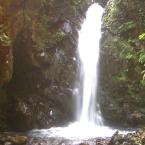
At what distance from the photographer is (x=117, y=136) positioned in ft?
32.5

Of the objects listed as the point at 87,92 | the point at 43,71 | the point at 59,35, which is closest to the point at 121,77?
the point at 87,92

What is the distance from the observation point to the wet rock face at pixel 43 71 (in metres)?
14.3

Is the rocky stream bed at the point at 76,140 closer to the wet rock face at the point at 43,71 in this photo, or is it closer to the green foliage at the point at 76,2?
the wet rock face at the point at 43,71

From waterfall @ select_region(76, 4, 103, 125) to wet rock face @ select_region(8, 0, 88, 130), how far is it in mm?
518

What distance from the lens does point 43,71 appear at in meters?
15.2

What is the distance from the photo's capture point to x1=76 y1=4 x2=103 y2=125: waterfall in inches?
617

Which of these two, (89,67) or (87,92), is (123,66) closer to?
(89,67)

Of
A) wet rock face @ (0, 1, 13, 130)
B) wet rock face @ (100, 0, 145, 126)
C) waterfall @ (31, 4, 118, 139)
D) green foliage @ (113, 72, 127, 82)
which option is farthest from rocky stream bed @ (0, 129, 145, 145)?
green foliage @ (113, 72, 127, 82)

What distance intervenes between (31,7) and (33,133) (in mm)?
5065

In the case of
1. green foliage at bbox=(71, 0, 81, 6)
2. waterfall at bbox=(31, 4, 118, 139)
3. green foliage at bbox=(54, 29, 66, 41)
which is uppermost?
green foliage at bbox=(71, 0, 81, 6)

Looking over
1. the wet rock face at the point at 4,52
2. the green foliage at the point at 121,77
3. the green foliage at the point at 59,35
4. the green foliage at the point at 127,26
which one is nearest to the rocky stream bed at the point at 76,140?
the wet rock face at the point at 4,52

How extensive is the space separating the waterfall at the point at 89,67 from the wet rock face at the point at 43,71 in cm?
52

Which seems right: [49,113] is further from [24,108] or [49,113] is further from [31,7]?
[31,7]

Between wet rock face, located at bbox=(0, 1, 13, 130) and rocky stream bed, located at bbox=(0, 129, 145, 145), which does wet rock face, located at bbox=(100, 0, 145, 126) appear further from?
wet rock face, located at bbox=(0, 1, 13, 130)
